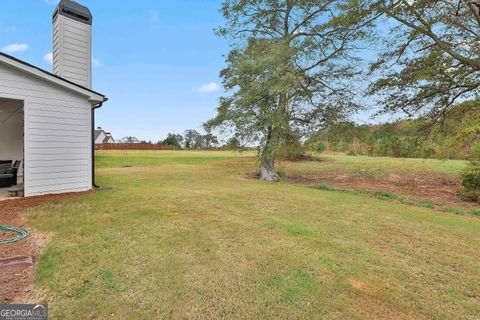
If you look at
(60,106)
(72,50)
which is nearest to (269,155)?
(60,106)

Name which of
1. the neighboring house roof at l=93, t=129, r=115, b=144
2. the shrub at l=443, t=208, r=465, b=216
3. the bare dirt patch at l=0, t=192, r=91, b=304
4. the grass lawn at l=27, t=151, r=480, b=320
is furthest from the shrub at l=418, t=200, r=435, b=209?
Result: the neighboring house roof at l=93, t=129, r=115, b=144

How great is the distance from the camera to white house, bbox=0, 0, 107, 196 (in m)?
5.79

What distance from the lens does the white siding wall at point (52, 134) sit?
5.81m

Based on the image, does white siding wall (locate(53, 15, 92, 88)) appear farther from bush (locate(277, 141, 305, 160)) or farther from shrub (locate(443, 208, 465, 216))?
A: shrub (locate(443, 208, 465, 216))

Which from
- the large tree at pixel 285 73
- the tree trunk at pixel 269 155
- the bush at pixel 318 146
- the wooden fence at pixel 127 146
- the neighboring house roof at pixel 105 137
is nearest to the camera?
the large tree at pixel 285 73

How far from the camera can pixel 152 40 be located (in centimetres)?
1520

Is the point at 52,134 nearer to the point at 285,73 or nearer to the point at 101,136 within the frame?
the point at 285,73

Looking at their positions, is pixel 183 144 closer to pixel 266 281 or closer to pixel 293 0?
pixel 293 0

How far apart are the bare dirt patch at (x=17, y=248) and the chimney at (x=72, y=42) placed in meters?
3.74

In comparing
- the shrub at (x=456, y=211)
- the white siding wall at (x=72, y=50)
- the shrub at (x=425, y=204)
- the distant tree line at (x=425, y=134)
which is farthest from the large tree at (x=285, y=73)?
the shrub at (x=456, y=211)

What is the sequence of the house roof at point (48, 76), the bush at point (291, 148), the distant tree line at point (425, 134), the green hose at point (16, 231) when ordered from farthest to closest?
the bush at point (291, 148) < the distant tree line at point (425, 134) < the house roof at point (48, 76) < the green hose at point (16, 231)

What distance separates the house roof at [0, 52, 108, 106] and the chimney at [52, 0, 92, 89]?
3.97ft

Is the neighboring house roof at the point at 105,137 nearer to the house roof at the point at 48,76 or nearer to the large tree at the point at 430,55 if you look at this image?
the house roof at the point at 48,76

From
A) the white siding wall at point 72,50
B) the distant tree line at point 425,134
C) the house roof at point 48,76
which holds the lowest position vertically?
the distant tree line at point 425,134
